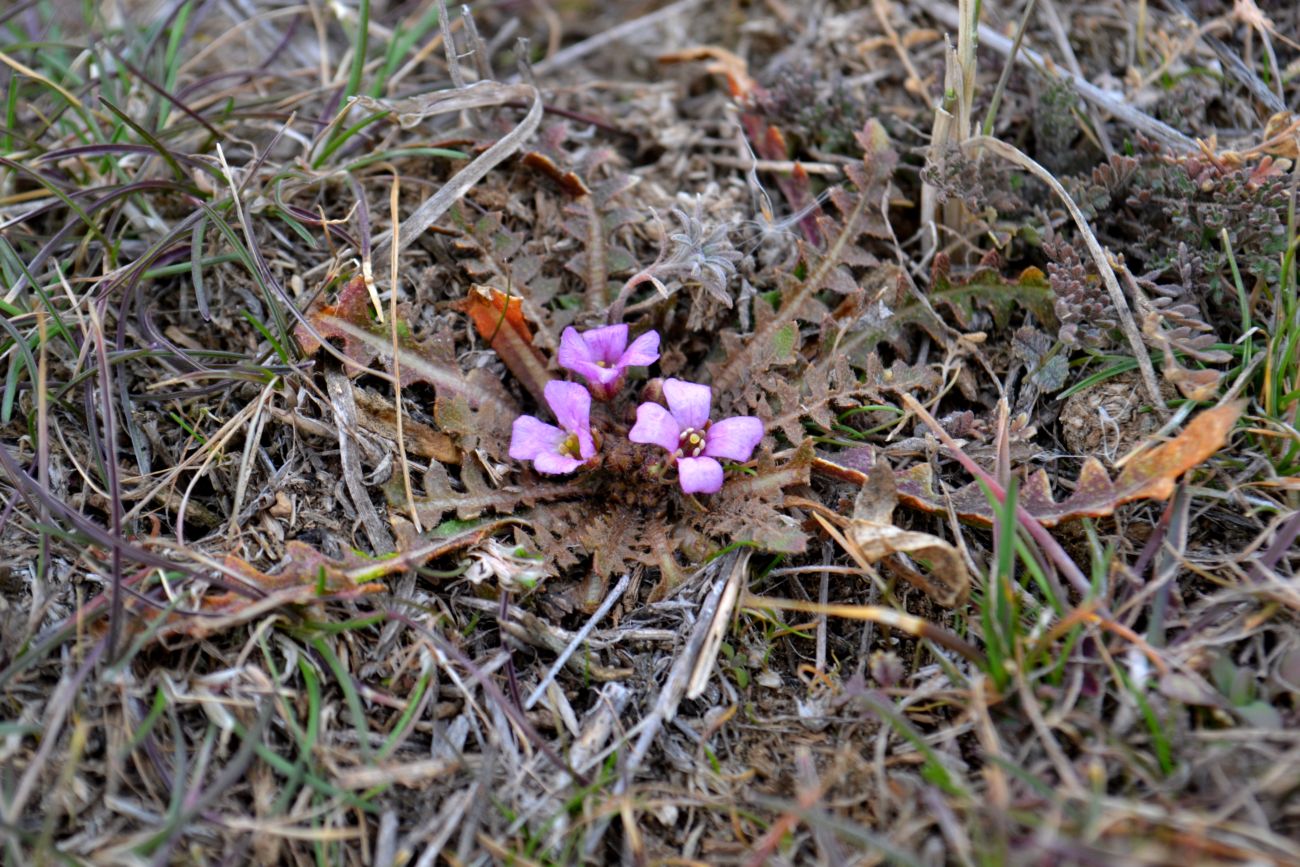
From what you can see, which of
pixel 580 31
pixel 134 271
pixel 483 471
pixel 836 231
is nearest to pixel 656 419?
pixel 483 471

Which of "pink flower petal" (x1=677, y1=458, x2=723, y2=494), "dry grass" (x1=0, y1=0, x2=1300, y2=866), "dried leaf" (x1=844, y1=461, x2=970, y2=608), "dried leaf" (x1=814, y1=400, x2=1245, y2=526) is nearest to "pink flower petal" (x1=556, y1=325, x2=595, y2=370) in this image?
"dry grass" (x1=0, y1=0, x2=1300, y2=866)

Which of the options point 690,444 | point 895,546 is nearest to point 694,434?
point 690,444

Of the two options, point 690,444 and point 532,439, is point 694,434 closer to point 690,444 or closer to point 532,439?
point 690,444

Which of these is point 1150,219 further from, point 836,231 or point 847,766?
point 847,766

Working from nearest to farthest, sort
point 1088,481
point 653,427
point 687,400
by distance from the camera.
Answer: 1. point 1088,481
2. point 653,427
3. point 687,400

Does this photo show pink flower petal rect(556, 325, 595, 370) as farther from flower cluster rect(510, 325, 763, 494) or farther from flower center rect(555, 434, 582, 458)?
flower center rect(555, 434, 582, 458)

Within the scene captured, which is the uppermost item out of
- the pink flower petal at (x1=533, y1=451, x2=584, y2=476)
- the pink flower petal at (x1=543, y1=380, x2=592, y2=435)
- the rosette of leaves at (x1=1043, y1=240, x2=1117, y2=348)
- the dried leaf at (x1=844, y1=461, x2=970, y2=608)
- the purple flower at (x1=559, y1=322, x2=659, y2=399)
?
the rosette of leaves at (x1=1043, y1=240, x2=1117, y2=348)
